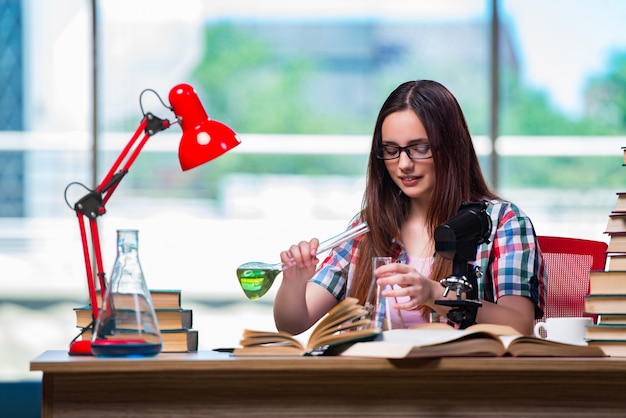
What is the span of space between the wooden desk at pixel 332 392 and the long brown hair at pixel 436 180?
2.14ft

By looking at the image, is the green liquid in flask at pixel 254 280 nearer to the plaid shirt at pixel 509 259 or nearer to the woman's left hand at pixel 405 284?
the woman's left hand at pixel 405 284

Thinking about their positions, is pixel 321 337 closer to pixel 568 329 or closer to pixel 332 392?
pixel 332 392

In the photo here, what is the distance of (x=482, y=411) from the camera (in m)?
1.52

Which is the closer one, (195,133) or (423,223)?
(195,133)

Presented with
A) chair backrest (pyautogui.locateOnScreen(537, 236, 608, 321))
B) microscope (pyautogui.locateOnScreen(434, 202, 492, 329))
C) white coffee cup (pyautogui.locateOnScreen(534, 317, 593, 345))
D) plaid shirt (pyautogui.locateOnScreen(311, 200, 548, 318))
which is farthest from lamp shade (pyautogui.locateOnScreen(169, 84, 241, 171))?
chair backrest (pyautogui.locateOnScreen(537, 236, 608, 321))

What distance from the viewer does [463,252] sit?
5.76 feet

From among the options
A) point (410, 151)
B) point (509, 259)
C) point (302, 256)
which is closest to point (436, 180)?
point (410, 151)

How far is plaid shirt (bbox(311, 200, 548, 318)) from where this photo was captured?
2.16 m

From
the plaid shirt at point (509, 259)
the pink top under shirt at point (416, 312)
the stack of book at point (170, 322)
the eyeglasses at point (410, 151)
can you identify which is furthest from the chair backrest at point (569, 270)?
the stack of book at point (170, 322)

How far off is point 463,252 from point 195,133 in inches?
21.9

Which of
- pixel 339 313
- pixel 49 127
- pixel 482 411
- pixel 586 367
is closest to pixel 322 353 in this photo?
pixel 339 313

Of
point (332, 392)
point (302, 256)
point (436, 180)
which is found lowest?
point (332, 392)

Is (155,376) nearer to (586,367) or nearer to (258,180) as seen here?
(586,367)

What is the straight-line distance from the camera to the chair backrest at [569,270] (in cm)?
238
